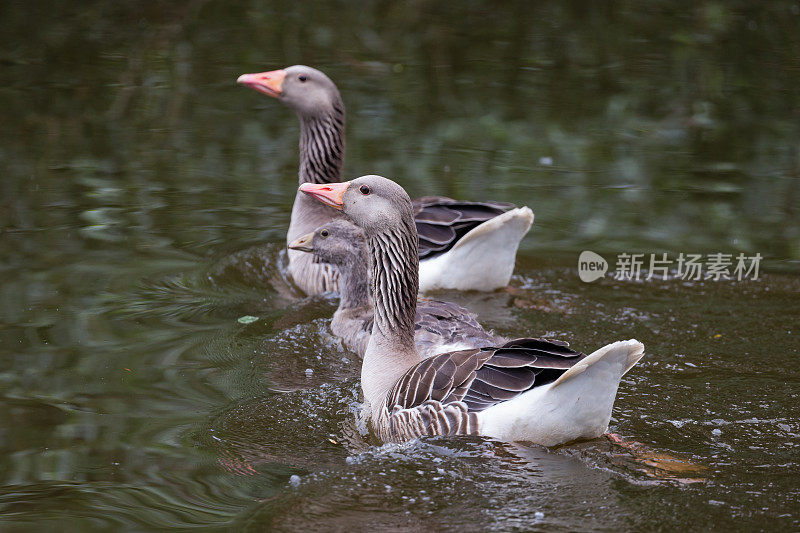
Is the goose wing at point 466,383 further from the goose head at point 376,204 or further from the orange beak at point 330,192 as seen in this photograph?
the orange beak at point 330,192

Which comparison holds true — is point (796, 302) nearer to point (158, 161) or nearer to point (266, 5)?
point (158, 161)

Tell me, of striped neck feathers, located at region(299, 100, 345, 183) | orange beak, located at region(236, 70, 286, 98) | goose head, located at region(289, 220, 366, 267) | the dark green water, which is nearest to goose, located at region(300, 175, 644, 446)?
the dark green water

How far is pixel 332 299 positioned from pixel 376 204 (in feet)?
8.66

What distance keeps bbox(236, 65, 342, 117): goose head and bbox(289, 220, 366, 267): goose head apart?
5.77 ft

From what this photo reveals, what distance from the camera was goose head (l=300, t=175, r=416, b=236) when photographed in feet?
20.5

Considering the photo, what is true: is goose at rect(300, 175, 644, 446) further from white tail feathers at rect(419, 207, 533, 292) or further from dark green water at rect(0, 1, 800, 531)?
white tail feathers at rect(419, 207, 533, 292)

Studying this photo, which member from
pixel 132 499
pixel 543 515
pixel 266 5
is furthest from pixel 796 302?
pixel 266 5

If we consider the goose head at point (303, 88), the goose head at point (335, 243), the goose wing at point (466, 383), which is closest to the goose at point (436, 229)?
the goose head at point (303, 88)

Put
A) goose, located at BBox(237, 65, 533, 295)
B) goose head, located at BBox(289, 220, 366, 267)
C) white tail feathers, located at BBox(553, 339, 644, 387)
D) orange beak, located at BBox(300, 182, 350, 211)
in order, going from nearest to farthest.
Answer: white tail feathers, located at BBox(553, 339, 644, 387), orange beak, located at BBox(300, 182, 350, 211), goose head, located at BBox(289, 220, 366, 267), goose, located at BBox(237, 65, 533, 295)

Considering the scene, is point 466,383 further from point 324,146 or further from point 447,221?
point 324,146

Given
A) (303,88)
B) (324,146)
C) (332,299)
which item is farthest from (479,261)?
(303,88)

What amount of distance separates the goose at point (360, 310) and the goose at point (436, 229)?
0.62 meters

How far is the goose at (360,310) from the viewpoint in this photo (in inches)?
274

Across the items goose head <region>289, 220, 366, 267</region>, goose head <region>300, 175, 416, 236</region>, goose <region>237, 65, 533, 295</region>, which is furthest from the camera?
goose <region>237, 65, 533, 295</region>
